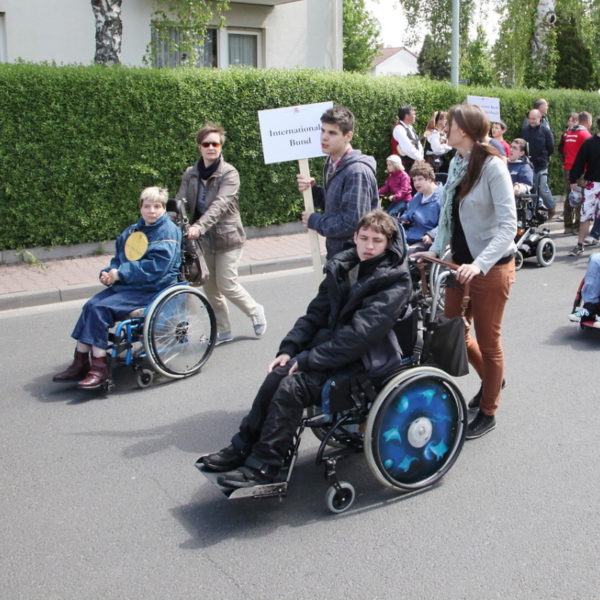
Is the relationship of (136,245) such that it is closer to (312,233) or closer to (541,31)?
(312,233)

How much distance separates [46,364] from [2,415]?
1.09 meters

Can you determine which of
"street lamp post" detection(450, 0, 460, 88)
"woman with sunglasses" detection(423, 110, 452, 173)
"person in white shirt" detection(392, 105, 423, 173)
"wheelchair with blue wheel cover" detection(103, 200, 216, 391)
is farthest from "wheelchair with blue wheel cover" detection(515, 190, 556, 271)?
"street lamp post" detection(450, 0, 460, 88)

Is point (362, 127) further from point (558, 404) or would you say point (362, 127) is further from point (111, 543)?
point (111, 543)

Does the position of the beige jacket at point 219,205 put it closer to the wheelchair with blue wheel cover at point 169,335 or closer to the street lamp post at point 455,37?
the wheelchair with blue wheel cover at point 169,335

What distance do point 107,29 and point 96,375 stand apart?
7.78 m

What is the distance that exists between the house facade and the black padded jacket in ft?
33.8

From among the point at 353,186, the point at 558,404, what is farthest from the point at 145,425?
the point at 558,404

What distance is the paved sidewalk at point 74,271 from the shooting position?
8.62m

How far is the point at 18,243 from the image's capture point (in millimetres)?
9984

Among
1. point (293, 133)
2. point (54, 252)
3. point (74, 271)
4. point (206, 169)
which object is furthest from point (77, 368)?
point (54, 252)

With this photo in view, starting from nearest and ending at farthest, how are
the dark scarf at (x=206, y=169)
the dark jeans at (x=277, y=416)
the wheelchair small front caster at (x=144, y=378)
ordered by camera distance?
the dark jeans at (x=277, y=416), the wheelchair small front caster at (x=144, y=378), the dark scarf at (x=206, y=169)

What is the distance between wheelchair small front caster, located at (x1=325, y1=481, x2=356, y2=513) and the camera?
3854mm

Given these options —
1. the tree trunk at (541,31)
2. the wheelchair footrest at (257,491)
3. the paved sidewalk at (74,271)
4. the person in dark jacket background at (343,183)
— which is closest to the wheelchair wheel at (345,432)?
the wheelchair footrest at (257,491)

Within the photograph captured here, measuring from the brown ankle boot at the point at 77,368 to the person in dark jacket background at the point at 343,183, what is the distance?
2003 millimetres
